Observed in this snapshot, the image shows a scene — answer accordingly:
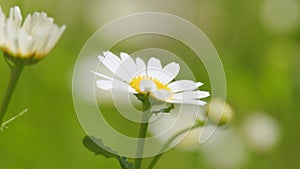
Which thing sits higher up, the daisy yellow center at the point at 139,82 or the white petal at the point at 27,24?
the white petal at the point at 27,24

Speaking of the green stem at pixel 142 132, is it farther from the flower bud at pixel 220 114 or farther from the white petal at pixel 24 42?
the flower bud at pixel 220 114

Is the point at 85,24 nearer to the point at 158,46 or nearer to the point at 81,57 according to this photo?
the point at 158,46

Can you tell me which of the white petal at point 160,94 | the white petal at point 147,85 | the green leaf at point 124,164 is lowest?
the green leaf at point 124,164

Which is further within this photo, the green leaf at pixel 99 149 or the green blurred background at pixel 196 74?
the green blurred background at pixel 196 74

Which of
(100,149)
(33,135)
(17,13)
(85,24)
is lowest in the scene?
(100,149)

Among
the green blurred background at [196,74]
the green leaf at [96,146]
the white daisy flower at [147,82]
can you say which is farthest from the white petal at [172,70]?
the green blurred background at [196,74]

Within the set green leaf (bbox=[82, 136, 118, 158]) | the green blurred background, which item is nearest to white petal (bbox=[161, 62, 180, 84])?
green leaf (bbox=[82, 136, 118, 158])

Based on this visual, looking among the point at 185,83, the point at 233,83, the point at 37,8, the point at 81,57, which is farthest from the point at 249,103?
the point at 185,83

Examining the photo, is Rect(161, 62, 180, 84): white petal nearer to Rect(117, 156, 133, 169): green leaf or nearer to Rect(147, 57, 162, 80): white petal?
Rect(147, 57, 162, 80): white petal
